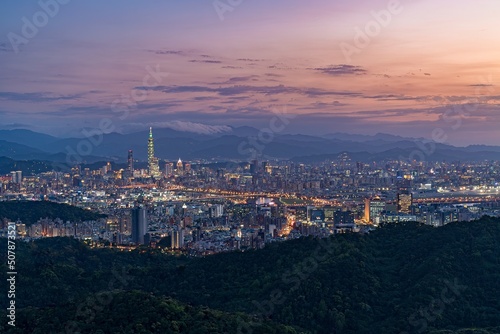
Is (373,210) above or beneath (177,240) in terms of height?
above

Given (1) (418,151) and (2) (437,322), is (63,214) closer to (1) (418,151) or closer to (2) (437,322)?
(2) (437,322)

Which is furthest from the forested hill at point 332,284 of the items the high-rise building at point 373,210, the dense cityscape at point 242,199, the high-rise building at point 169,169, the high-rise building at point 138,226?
the high-rise building at point 169,169

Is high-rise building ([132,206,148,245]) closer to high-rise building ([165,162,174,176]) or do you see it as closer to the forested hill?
the forested hill

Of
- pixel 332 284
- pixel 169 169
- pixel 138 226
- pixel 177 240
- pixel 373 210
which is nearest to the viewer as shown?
pixel 332 284

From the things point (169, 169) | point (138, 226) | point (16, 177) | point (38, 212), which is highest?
point (169, 169)

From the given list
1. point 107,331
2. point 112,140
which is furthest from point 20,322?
point 112,140

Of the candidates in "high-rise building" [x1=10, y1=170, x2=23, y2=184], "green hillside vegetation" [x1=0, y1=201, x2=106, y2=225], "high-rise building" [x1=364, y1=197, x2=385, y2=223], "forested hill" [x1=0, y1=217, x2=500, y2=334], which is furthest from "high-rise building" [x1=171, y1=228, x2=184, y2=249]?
"high-rise building" [x1=10, y1=170, x2=23, y2=184]

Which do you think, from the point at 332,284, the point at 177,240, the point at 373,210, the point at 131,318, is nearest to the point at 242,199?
the point at 373,210

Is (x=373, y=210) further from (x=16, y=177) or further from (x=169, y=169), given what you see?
(x=169, y=169)
